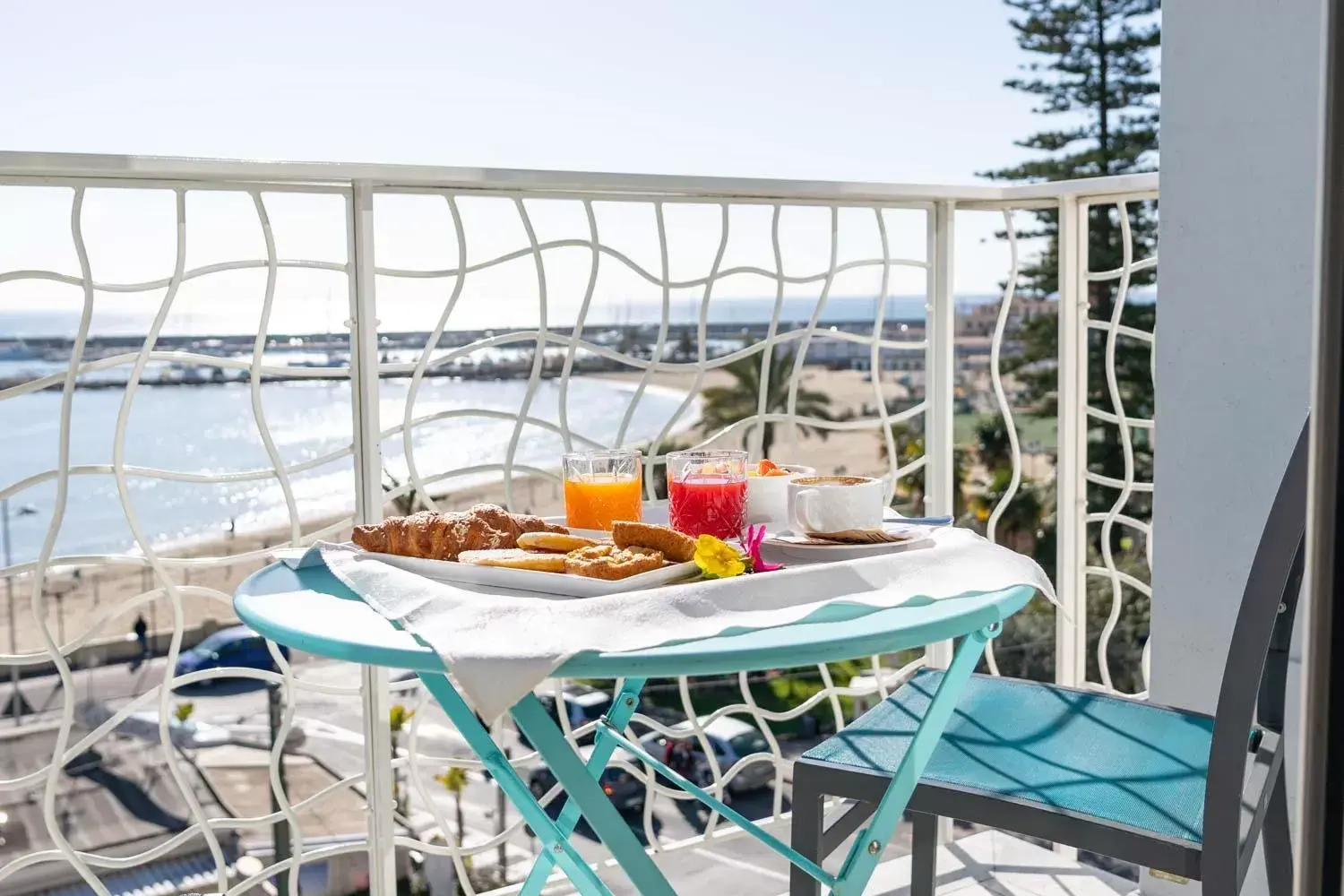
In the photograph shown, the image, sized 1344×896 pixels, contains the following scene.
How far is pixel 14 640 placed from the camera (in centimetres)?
2739

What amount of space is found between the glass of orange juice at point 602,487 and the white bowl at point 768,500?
17 cm

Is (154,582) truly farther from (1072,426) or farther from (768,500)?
(768,500)

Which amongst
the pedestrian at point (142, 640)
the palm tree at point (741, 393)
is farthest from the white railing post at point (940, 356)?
the pedestrian at point (142, 640)

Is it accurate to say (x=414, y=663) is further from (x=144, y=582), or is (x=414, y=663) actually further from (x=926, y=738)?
(x=144, y=582)

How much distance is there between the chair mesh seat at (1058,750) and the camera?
5.21 ft

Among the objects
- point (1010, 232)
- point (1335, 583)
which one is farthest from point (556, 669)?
point (1010, 232)

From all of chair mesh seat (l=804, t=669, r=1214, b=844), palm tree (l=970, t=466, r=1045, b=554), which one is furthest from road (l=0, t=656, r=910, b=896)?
chair mesh seat (l=804, t=669, r=1214, b=844)

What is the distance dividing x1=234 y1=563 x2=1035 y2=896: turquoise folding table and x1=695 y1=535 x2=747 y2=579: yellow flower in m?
0.07

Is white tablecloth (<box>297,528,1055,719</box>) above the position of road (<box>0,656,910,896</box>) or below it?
above

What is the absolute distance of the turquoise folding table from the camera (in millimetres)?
1155

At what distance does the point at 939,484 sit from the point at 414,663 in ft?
6.84

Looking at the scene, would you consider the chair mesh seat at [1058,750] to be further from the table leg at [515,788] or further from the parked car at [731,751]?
the parked car at [731,751]

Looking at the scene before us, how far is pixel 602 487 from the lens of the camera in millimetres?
1701

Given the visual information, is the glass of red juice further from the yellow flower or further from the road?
the road
